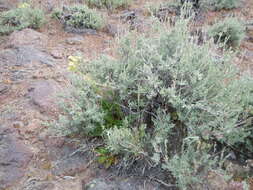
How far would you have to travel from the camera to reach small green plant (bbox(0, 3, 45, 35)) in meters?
4.84

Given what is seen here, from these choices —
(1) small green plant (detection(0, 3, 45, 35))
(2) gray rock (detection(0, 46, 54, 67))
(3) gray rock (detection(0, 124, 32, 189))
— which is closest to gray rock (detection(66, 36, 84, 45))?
(2) gray rock (detection(0, 46, 54, 67))

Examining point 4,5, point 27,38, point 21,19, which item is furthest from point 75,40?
point 4,5

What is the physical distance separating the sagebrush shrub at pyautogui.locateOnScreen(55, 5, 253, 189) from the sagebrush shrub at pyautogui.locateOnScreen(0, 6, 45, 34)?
275 cm

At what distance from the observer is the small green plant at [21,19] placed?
4836 millimetres

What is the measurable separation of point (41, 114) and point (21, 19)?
8.84ft

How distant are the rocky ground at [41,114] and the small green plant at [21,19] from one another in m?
0.19

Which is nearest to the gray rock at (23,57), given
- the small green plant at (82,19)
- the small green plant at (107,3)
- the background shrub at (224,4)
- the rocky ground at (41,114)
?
the rocky ground at (41,114)

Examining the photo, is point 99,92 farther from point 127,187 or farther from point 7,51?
point 7,51

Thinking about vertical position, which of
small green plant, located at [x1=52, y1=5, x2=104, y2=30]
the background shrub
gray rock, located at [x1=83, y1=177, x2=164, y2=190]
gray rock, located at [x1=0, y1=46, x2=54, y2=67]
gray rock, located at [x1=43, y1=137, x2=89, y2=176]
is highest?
the background shrub

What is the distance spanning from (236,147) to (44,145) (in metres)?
1.80

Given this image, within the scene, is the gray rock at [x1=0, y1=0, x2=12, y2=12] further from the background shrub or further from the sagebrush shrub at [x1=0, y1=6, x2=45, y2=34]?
the background shrub

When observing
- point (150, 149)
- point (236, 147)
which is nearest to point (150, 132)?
point (150, 149)

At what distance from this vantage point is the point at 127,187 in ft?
7.01

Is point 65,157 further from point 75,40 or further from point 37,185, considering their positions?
point 75,40
